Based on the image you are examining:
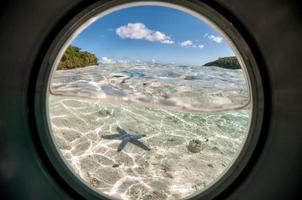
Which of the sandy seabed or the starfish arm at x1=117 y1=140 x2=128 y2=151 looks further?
the starfish arm at x1=117 y1=140 x2=128 y2=151

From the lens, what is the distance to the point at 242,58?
2.90 ft

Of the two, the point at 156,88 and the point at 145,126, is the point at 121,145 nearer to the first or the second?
the point at 145,126

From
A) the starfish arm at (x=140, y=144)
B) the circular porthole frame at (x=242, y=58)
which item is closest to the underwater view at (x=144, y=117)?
the starfish arm at (x=140, y=144)

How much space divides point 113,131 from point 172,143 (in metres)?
3.24

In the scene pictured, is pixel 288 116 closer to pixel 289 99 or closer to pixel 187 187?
pixel 289 99

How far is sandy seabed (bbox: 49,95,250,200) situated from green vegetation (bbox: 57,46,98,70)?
1.99m

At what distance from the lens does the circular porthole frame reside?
0.85m

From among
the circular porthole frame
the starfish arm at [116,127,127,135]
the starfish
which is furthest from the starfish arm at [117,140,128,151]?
the circular porthole frame

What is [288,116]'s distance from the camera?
A: 82 cm

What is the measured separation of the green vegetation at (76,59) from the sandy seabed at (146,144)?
1.99 meters

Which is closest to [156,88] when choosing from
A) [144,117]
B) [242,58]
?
[144,117]

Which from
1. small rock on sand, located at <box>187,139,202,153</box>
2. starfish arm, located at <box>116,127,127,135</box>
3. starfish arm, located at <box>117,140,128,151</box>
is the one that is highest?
starfish arm, located at <box>116,127,127,135</box>

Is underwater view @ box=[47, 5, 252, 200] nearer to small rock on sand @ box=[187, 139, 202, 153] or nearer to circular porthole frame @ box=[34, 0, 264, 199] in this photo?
small rock on sand @ box=[187, 139, 202, 153]

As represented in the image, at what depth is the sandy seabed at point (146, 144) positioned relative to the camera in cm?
1102
